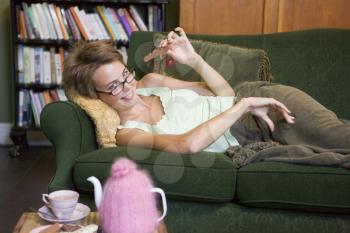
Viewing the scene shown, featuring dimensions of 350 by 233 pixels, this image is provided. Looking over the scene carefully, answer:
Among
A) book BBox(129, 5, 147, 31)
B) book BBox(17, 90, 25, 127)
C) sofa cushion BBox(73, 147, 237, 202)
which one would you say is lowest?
book BBox(17, 90, 25, 127)

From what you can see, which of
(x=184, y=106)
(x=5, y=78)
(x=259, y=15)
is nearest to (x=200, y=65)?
(x=184, y=106)

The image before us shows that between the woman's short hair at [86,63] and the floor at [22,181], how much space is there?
1.95 feet

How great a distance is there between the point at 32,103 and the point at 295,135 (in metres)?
2.14

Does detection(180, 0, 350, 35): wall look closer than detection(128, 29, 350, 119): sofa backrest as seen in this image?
No

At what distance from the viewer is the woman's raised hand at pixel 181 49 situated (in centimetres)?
202

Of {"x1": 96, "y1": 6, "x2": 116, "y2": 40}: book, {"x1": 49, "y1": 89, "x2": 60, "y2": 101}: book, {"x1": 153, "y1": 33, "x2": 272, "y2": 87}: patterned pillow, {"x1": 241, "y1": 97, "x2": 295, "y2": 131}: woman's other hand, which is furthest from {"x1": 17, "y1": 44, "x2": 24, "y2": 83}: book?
{"x1": 241, "y1": 97, "x2": 295, "y2": 131}: woman's other hand

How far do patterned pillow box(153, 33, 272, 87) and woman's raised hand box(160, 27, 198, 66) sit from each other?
142 mm

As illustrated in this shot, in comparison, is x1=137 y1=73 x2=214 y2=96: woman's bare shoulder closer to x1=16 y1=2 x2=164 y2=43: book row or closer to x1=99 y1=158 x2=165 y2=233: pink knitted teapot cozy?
x1=99 y1=158 x2=165 y2=233: pink knitted teapot cozy

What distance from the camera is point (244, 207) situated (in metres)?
1.73

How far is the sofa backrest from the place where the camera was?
216 centimetres

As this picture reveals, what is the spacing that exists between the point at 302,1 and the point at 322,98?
1179 millimetres

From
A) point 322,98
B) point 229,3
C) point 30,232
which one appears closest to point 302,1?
point 229,3

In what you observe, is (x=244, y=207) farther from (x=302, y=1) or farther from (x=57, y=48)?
(x=57, y=48)

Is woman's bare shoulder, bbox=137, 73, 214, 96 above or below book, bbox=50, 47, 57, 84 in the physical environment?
above
